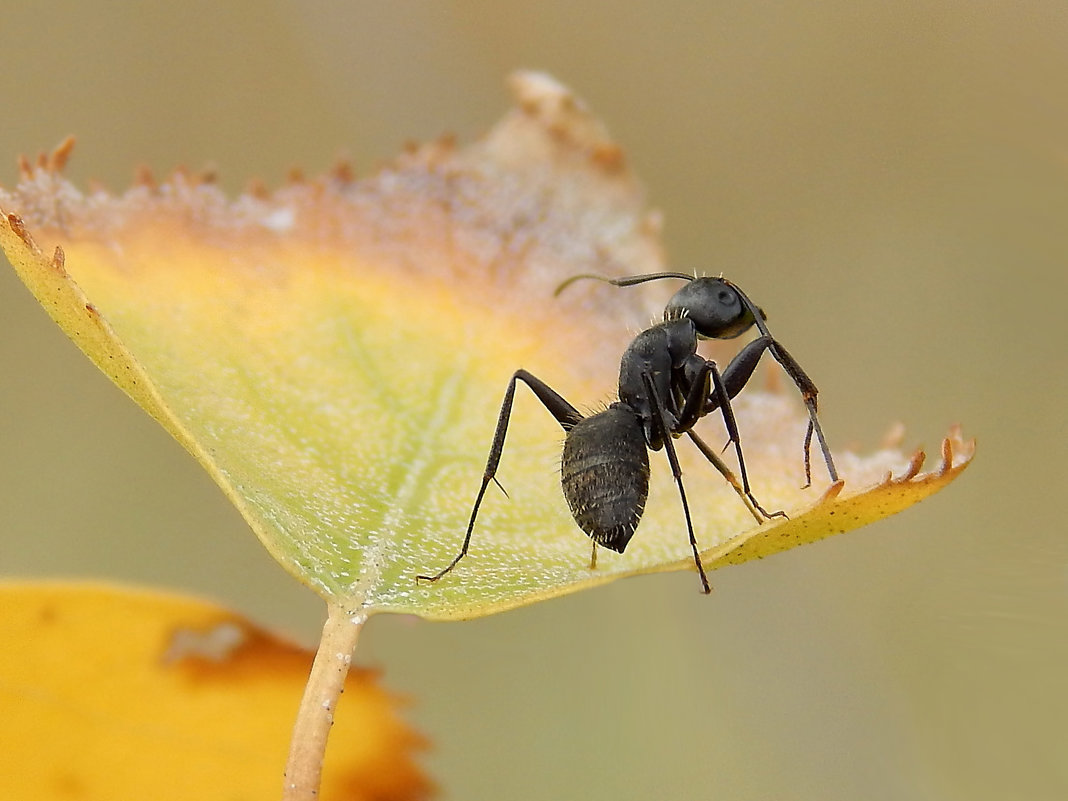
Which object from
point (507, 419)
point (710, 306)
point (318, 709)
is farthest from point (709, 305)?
point (318, 709)

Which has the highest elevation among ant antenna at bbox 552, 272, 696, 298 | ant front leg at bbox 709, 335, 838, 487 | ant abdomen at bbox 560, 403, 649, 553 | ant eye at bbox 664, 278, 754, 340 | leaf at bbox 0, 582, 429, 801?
ant antenna at bbox 552, 272, 696, 298

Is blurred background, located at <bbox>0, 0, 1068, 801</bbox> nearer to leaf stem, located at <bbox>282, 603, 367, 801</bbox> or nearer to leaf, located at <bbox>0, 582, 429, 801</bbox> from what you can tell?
leaf, located at <bbox>0, 582, 429, 801</bbox>

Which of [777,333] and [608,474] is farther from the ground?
[777,333]

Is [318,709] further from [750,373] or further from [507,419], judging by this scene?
[750,373]

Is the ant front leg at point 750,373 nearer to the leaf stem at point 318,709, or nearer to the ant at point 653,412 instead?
the ant at point 653,412

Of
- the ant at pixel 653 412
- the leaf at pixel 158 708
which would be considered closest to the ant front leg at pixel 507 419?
the ant at pixel 653 412

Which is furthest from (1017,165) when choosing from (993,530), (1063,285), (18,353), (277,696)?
(18,353)

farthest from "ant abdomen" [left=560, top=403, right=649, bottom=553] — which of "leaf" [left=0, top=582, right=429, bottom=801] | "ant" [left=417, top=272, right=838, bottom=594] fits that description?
"leaf" [left=0, top=582, right=429, bottom=801]
